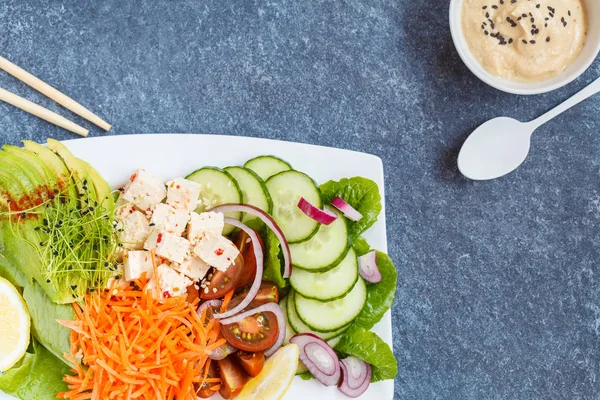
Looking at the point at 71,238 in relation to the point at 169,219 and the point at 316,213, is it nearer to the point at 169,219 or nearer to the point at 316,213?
the point at 169,219

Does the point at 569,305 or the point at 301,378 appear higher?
the point at 301,378

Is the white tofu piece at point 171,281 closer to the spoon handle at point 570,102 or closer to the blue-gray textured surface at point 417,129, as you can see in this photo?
the blue-gray textured surface at point 417,129

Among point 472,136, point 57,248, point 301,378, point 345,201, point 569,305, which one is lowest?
point 569,305

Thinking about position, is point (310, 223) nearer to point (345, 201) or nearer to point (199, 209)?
point (345, 201)

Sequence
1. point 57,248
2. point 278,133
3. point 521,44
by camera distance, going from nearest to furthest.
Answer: point 57,248 < point 521,44 < point 278,133

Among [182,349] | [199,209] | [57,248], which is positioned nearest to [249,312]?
[182,349]
